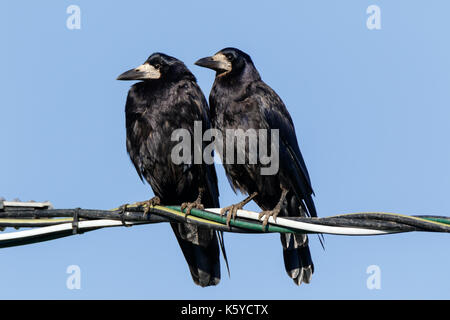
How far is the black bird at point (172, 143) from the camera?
6.55 metres

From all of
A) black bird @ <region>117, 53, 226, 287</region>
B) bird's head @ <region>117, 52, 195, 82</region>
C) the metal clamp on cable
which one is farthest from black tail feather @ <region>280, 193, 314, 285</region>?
the metal clamp on cable

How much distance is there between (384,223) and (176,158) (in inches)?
113

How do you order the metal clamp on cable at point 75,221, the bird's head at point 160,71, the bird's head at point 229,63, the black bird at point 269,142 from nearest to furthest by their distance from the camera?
the metal clamp on cable at point 75,221 → the black bird at point 269,142 → the bird's head at point 229,63 → the bird's head at point 160,71

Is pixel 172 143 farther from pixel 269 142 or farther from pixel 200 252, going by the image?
pixel 200 252

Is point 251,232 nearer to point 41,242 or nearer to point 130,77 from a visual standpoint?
point 41,242

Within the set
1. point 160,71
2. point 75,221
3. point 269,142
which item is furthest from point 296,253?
point 75,221

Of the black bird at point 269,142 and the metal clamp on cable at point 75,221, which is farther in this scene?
the black bird at point 269,142

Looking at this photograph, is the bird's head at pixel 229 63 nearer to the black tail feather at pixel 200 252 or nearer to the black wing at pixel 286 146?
the black wing at pixel 286 146

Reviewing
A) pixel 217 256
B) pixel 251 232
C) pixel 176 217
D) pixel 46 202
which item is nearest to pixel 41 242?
pixel 46 202

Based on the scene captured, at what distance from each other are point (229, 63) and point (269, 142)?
931mm

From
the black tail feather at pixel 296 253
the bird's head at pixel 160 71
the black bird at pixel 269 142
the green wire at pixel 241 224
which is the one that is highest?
the bird's head at pixel 160 71

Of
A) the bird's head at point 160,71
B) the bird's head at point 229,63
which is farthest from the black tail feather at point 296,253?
the bird's head at point 160,71

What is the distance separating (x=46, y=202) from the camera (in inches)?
179

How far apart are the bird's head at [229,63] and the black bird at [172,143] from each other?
239 millimetres
